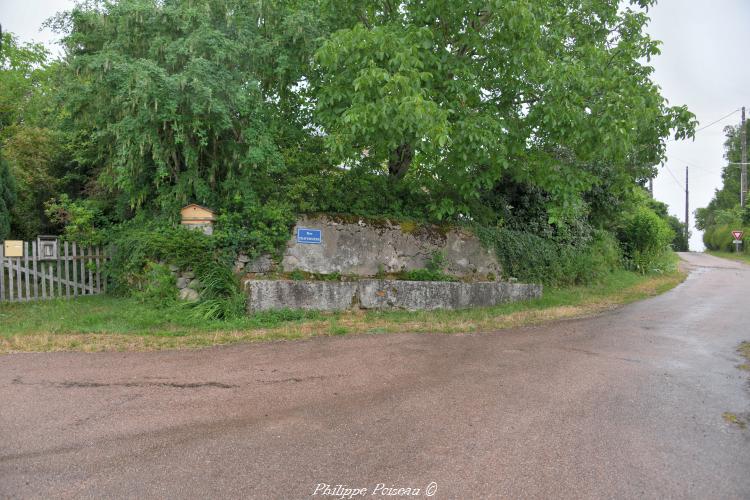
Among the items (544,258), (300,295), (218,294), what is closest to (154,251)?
(218,294)

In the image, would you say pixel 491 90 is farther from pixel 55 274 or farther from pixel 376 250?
pixel 55 274

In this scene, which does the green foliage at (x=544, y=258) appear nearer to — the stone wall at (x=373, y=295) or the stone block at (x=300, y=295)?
the stone wall at (x=373, y=295)

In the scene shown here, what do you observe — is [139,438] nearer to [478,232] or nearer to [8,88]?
[478,232]

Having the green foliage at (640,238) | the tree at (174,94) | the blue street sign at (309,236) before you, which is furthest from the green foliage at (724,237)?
the tree at (174,94)

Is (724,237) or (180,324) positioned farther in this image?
(724,237)

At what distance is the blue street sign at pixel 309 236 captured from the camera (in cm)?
927

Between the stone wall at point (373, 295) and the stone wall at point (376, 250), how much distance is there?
532mm

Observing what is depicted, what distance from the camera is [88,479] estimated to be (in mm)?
3066

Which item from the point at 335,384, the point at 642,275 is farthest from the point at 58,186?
the point at 642,275

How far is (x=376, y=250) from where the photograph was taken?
9.87 m

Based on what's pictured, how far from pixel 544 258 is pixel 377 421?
965 centimetres

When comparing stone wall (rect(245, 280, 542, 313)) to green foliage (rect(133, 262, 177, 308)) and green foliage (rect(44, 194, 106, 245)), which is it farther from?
green foliage (rect(44, 194, 106, 245))

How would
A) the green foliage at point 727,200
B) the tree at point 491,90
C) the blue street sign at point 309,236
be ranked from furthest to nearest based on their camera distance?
the green foliage at point 727,200, the blue street sign at point 309,236, the tree at point 491,90

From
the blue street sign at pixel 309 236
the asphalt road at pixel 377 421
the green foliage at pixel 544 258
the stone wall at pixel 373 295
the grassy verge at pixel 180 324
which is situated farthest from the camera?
the green foliage at pixel 544 258
